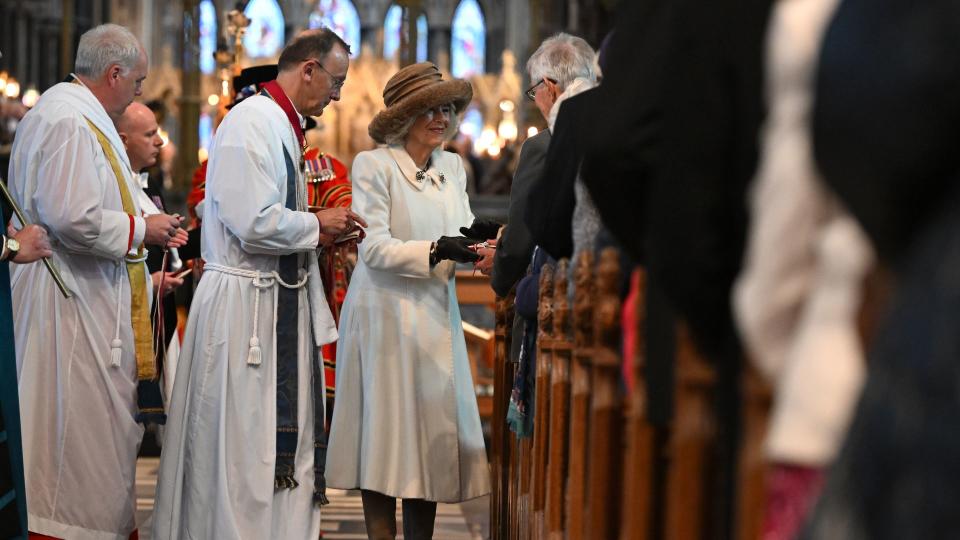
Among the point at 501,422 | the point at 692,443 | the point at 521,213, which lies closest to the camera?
the point at 692,443

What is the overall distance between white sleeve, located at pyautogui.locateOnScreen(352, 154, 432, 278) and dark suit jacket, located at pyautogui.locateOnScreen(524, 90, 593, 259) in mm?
1407

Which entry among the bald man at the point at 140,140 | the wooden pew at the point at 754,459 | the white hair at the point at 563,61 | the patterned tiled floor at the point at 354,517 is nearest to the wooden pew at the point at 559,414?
the white hair at the point at 563,61

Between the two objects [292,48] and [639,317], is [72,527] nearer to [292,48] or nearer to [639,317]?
[292,48]

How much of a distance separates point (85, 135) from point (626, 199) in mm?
2609

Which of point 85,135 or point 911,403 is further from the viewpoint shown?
point 85,135

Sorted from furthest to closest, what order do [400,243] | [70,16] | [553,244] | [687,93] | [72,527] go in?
[70,16] → [400,243] → [72,527] → [553,244] → [687,93]

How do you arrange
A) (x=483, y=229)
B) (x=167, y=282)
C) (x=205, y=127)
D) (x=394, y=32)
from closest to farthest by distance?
(x=483, y=229) < (x=167, y=282) < (x=205, y=127) < (x=394, y=32)

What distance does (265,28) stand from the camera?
26.6 m

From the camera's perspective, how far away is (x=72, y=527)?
4273 millimetres

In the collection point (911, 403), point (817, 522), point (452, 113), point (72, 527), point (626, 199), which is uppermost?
point (452, 113)

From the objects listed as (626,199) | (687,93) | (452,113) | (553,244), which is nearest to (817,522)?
(687,93)

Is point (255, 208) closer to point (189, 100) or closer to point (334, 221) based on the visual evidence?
point (334, 221)

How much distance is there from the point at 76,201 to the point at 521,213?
1331mm

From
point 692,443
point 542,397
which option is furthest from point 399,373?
point 692,443
